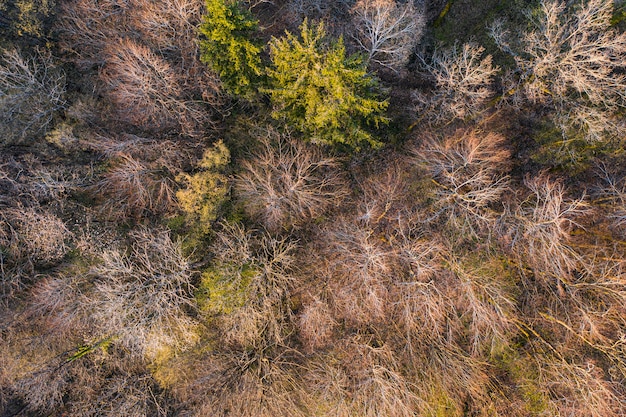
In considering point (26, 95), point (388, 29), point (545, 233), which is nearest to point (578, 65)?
point (545, 233)

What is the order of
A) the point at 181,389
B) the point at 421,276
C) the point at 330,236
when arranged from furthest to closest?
the point at 181,389 → the point at 330,236 → the point at 421,276

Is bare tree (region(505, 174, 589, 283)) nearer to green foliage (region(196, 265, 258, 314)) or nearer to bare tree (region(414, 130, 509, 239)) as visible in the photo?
bare tree (region(414, 130, 509, 239))

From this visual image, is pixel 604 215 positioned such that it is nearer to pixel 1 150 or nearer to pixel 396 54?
pixel 396 54

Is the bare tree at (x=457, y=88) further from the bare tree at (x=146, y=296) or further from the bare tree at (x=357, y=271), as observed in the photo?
the bare tree at (x=146, y=296)

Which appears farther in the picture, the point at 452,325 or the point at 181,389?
the point at 181,389

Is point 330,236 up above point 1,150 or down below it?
below

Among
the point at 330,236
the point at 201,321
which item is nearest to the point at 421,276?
the point at 330,236
